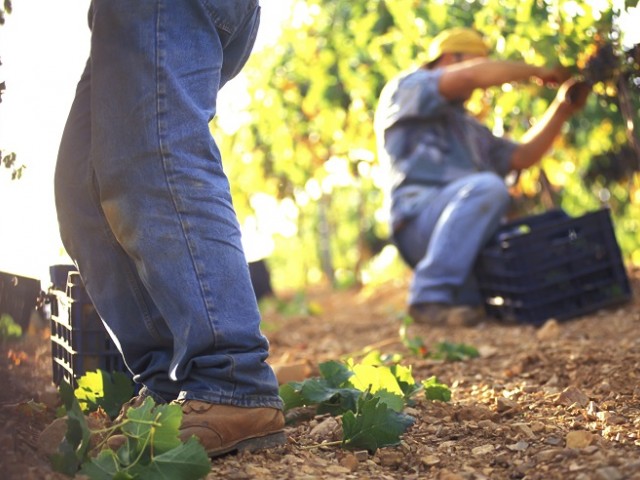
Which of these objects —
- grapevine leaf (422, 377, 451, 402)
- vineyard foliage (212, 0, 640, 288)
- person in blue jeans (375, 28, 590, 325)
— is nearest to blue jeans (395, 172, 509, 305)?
person in blue jeans (375, 28, 590, 325)

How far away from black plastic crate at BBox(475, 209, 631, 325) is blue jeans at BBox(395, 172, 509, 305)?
0.09 meters

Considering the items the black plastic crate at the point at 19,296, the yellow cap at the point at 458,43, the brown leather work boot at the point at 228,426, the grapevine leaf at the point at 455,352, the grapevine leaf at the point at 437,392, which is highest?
the yellow cap at the point at 458,43

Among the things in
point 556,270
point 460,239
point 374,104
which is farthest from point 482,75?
point 374,104

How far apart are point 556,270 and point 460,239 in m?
0.42

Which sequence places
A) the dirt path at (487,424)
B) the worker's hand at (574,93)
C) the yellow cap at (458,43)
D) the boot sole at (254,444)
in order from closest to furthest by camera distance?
the dirt path at (487,424) < the boot sole at (254,444) < the worker's hand at (574,93) < the yellow cap at (458,43)

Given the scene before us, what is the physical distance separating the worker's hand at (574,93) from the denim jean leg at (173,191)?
2.52 m

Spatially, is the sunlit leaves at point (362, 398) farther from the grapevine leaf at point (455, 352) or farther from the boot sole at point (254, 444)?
the grapevine leaf at point (455, 352)

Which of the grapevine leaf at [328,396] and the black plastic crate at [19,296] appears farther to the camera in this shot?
the grapevine leaf at [328,396]

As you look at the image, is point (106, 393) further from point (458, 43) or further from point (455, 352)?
point (458, 43)

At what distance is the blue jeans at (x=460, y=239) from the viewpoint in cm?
389

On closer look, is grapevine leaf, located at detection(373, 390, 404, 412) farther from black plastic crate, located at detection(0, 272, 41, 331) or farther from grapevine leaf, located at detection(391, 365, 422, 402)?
black plastic crate, located at detection(0, 272, 41, 331)

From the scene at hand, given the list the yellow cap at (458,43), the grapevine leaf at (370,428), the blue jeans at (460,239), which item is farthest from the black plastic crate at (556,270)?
the grapevine leaf at (370,428)

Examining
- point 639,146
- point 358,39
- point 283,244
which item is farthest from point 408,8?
point 283,244

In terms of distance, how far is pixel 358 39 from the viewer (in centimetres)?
527
